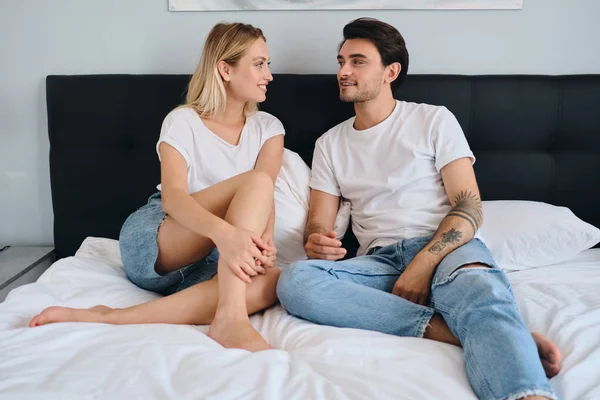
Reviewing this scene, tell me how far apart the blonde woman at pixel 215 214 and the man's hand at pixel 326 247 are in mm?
132

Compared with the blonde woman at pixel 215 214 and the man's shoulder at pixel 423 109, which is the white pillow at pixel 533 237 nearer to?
the man's shoulder at pixel 423 109

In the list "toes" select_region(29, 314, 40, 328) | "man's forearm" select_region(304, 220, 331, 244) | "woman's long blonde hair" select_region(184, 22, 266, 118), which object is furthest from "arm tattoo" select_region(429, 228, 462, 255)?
"toes" select_region(29, 314, 40, 328)

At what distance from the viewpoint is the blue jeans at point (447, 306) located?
985 mm

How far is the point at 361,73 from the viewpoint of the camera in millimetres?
1719

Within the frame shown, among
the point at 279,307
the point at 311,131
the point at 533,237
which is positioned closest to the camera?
the point at 279,307

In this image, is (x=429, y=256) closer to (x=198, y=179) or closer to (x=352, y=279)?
(x=352, y=279)

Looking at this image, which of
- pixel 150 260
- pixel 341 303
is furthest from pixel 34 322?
pixel 341 303

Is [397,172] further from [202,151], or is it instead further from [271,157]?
[202,151]

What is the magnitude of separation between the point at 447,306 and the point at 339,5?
1.23 m

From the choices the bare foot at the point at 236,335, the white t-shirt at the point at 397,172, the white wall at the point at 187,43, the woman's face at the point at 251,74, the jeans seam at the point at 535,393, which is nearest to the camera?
the jeans seam at the point at 535,393

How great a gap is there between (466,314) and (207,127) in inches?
37.3

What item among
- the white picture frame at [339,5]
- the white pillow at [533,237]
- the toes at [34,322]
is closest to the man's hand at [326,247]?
the white pillow at [533,237]

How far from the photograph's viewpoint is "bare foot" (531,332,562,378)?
1061mm

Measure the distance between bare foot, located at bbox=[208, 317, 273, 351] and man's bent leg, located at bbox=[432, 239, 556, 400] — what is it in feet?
1.32
